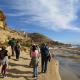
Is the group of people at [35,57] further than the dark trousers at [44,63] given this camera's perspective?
No

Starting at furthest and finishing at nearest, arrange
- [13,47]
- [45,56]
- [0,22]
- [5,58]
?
1. [0,22]
2. [13,47]
3. [45,56]
4. [5,58]

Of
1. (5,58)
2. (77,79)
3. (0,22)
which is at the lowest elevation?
(77,79)

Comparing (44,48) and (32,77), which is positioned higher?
(44,48)

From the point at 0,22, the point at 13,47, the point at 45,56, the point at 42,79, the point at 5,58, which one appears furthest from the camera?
the point at 0,22

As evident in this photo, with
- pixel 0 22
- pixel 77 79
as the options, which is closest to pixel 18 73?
pixel 77 79

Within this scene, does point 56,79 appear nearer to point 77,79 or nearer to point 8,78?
point 77,79

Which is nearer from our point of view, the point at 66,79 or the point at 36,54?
the point at 36,54

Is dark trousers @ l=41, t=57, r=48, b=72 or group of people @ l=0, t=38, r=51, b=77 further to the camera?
dark trousers @ l=41, t=57, r=48, b=72

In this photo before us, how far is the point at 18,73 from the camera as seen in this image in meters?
18.2

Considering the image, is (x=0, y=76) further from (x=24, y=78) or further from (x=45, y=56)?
(x=45, y=56)

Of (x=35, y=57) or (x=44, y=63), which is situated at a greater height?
(x=35, y=57)

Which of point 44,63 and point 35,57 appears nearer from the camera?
point 35,57

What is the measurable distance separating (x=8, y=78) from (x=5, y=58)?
127 cm

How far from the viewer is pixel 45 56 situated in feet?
58.6
